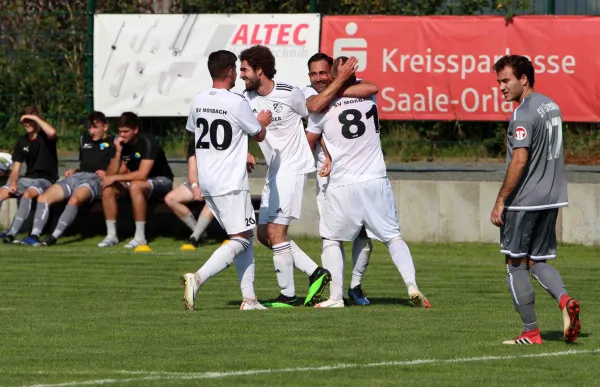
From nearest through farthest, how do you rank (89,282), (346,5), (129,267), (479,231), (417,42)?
Answer: (89,282) → (129,267) → (479,231) → (417,42) → (346,5)

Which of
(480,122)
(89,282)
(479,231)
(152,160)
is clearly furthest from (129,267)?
(480,122)

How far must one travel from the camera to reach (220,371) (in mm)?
7930

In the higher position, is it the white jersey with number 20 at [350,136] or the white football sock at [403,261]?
the white jersey with number 20 at [350,136]

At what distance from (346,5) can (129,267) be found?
6505 mm

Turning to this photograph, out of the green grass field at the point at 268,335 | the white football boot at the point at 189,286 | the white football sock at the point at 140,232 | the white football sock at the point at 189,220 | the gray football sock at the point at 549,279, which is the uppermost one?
the white football sock at the point at 189,220

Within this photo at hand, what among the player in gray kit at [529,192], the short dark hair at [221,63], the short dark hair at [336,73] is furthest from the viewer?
the short dark hair at [336,73]

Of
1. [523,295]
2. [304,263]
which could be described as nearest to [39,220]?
[304,263]

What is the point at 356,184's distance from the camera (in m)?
11.3

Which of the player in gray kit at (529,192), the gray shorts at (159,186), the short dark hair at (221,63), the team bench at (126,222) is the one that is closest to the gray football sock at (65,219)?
the team bench at (126,222)

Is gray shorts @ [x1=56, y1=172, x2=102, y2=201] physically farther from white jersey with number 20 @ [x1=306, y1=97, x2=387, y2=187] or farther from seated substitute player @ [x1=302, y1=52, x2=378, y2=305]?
white jersey with number 20 @ [x1=306, y1=97, x2=387, y2=187]

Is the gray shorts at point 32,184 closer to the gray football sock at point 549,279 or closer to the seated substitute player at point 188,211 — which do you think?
the seated substitute player at point 188,211

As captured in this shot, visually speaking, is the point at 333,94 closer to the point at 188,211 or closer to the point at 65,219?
the point at 188,211

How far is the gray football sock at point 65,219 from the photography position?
18172 mm

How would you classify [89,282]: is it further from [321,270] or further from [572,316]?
[572,316]
